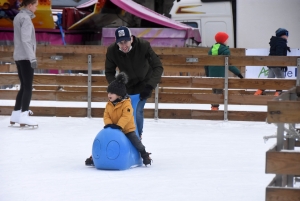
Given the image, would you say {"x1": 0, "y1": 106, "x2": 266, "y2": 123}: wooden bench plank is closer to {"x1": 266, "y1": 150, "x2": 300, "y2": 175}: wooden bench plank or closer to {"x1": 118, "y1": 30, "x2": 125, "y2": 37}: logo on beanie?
{"x1": 118, "y1": 30, "x2": 125, "y2": 37}: logo on beanie

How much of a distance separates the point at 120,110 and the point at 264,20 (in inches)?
618

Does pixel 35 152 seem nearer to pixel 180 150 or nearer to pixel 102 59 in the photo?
pixel 180 150

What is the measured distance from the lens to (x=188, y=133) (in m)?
10.1

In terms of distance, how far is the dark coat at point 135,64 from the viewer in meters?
7.19

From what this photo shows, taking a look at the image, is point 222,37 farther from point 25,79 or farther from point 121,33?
point 121,33

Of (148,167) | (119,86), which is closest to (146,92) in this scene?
(119,86)

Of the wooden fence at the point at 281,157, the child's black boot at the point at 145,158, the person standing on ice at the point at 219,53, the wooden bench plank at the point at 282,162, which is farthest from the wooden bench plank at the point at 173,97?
the wooden bench plank at the point at 282,162

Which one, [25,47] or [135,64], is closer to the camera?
[135,64]

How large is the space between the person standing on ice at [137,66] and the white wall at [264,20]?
Result: 14696 mm

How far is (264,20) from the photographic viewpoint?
21766 millimetres

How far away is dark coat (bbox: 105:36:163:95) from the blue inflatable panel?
0.74 metres

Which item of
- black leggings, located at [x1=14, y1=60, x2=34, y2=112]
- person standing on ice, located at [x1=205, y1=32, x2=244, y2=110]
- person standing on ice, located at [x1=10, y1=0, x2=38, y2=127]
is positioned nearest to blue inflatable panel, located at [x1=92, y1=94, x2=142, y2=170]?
person standing on ice, located at [x1=10, y1=0, x2=38, y2=127]

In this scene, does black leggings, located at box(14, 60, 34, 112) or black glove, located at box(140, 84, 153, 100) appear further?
black leggings, located at box(14, 60, 34, 112)

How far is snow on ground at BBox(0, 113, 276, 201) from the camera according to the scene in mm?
5668
